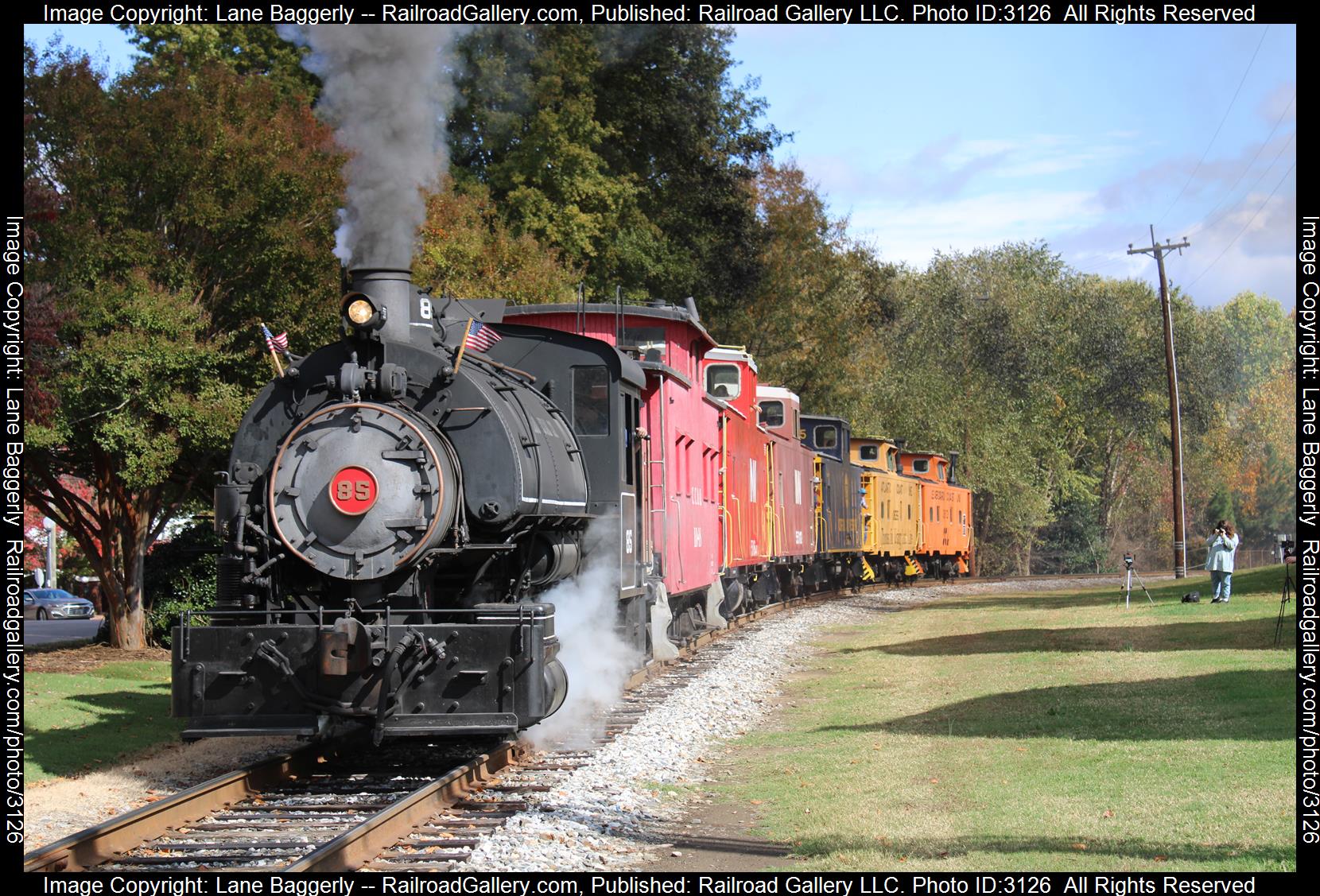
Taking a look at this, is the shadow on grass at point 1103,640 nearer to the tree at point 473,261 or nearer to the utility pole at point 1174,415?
the tree at point 473,261

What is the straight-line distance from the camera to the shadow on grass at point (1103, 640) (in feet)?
58.1

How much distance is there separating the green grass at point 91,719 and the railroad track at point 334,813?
2.05 metres

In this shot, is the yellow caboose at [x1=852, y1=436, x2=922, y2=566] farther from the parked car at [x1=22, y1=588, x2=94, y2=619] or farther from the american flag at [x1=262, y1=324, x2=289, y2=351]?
the american flag at [x1=262, y1=324, x2=289, y2=351]

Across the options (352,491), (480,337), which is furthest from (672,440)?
(352,491)

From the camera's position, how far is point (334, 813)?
8.73 meters

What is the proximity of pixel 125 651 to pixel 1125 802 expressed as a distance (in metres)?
15.5

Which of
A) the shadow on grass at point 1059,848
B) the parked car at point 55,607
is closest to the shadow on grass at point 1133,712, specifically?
the shadow on grass at point 1059,848

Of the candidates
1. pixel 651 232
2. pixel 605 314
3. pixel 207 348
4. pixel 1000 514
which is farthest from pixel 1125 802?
pixel 1000 514

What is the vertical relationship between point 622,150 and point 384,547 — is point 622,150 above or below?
above

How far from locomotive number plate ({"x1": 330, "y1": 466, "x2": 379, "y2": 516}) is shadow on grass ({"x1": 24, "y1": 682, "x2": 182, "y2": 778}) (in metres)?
3.42

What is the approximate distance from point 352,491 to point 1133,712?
7324 millimetres

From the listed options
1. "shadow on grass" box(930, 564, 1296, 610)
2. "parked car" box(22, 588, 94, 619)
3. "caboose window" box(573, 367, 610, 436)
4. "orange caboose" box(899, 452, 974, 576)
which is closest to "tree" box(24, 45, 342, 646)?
"caboose window" box(573, 367, 610, 436)

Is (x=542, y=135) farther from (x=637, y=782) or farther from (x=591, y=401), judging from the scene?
(x=637, y=782)

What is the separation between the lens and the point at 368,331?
32.3ft
